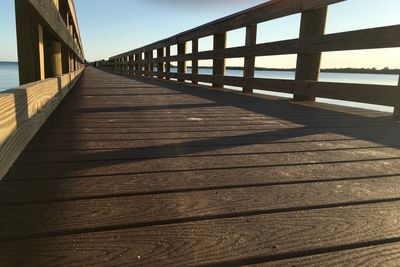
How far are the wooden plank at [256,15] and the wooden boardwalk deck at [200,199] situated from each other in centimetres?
229

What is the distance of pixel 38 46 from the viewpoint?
7.25 feet

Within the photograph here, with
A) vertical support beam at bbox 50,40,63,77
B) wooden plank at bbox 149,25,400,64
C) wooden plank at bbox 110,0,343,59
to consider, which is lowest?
vertical support beam at bbox 50,40,63,77

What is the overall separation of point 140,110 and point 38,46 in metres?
1.25

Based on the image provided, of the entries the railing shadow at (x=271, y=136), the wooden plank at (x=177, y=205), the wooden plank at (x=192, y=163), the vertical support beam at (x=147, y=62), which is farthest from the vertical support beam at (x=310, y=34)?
the vertical support beam at (x=147, y=62)

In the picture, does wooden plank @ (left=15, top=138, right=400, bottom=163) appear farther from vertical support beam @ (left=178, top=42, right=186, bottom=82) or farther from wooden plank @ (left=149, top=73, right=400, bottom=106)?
vertical support beam @ (left=178, top=42, right=186, bottom=82)

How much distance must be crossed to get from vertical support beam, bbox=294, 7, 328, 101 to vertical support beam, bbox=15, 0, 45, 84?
3015 millimetres

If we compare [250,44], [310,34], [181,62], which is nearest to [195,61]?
[181,62]

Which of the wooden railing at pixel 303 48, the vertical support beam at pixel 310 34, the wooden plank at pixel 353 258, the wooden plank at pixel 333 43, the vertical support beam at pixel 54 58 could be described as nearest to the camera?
the wooden plank at pixel 353 258

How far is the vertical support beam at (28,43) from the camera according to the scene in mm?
2061

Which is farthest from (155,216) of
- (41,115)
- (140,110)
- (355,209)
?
(140,110)

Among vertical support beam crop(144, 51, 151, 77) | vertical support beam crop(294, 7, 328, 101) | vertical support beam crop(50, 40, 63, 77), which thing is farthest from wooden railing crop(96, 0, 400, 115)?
vertical support beam crop(144, 51, 151, 77)

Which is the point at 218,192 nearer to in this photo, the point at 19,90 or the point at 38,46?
the point at 19,90

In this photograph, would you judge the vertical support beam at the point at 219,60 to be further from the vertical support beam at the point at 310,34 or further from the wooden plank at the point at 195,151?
the wooden plank at the point at 195,151

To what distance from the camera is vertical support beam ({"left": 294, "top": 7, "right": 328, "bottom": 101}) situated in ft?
13.3
